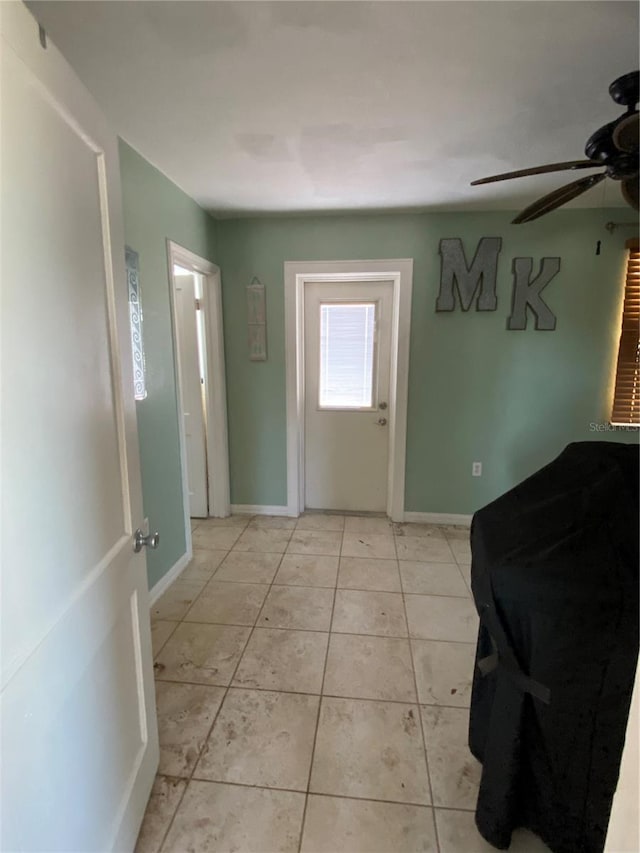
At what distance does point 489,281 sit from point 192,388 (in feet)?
→ 7.73

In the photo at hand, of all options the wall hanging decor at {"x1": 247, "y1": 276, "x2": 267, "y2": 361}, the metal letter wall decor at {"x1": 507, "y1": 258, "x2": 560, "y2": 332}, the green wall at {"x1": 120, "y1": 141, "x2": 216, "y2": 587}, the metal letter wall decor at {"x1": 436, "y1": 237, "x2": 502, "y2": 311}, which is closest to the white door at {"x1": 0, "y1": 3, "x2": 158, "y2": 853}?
the green wall at {"x1": 120, "y1": 141, "x2": 216, "y2": 587}

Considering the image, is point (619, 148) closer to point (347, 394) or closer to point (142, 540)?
point (142, 540)

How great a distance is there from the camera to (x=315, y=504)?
11.7ft

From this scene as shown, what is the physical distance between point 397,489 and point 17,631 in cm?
283

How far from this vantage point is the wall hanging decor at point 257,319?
312cm

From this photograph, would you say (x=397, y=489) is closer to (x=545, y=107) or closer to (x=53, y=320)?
(x=545, y=107)

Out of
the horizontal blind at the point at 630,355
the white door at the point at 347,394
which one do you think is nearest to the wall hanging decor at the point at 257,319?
the white door at the point at 347,394

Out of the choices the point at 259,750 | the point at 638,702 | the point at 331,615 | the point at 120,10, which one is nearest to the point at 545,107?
the point at 120,10

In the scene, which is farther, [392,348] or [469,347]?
[392,348]

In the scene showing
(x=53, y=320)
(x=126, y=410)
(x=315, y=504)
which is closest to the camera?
(x=53, y=320)

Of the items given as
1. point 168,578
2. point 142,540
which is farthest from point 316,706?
point 168,578

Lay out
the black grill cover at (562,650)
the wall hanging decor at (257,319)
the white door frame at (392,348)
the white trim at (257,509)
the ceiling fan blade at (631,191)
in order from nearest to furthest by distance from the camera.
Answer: the black grill cover at (562,650), the ceiling fan blade at (631,191), the white door frame at (392,348), the wall hanging decor at (257,319), the white trim at (257,509)

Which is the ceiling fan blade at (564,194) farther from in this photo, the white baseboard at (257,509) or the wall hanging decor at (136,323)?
the white baseboard at (257,509)

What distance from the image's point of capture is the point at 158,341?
2.29 metres
